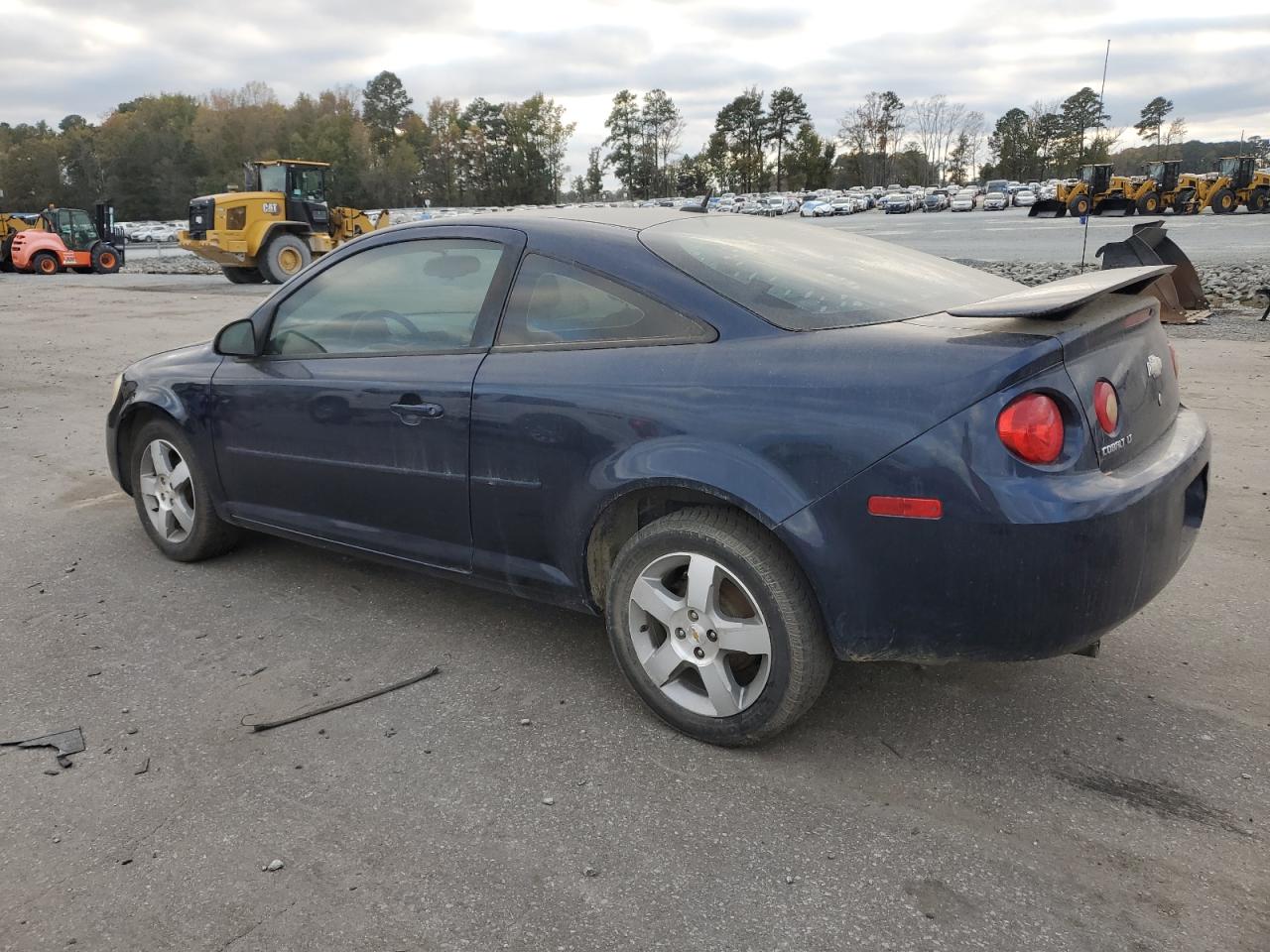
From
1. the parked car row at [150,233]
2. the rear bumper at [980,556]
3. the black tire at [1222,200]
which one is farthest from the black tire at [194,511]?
the parked car row at [150,233]

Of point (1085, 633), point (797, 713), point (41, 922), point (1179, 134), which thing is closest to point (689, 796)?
point (797, 713)

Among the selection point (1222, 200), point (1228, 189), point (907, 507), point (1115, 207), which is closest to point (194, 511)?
point (907, 507)

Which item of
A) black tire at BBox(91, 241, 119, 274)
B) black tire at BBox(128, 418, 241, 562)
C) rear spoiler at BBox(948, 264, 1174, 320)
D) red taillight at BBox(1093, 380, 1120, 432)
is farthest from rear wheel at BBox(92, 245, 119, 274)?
red taillight at BBox(1093, 380, 1120, 432)

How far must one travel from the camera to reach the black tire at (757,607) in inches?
105

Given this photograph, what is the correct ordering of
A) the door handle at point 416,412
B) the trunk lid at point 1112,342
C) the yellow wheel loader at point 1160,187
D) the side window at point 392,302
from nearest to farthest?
the trunk lid at point 1112,342, the door handle at point 416,412, the side window at point 392,302, the yellow wheel loader at point 1160,187

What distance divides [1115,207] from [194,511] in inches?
1556

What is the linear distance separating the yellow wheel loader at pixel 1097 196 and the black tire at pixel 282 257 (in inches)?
1139

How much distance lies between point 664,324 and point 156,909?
2002 mm

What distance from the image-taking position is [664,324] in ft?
9.62

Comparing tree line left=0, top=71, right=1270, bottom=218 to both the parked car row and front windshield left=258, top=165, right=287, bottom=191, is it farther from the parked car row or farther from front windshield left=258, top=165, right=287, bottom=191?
front windshield left=258, top=165, right=287, bottom=191

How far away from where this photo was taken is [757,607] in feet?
8.86

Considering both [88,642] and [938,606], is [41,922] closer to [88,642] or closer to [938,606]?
[88,642]

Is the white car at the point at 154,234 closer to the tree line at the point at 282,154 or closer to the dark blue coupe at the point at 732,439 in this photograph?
the tree line at the point at 282,154

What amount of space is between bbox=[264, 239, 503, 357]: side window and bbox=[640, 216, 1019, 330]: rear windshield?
0.66 metres
